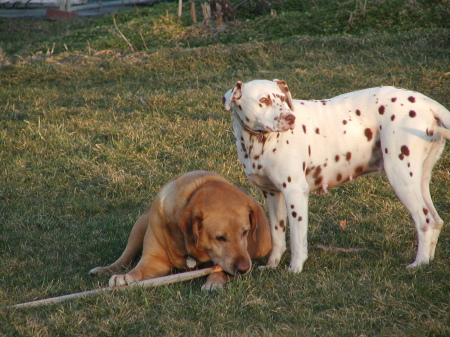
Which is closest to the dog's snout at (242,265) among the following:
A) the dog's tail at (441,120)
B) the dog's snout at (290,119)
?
the dog's snout at (290,119)

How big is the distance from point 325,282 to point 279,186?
0.82 meters

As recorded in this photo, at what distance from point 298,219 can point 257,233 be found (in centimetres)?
58

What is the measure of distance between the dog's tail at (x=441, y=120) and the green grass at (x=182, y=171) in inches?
41.2

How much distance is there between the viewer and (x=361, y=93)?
505 centimetres

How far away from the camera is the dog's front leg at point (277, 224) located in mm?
5160

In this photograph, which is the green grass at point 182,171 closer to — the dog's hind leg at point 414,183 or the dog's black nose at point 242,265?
the dog's black nose at point 242,265

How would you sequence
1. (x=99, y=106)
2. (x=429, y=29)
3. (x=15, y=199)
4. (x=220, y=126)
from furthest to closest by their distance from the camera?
(x=429, y=29) → (x=99, y=106) → (x=220, y=126) → (x=15, y=199)

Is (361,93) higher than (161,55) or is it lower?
higher

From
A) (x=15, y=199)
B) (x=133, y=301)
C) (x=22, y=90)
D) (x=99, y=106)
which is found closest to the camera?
(x=133, y=301)

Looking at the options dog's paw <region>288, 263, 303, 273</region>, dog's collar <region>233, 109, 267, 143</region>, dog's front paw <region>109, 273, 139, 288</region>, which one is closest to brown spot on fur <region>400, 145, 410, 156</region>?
dog's collar <region>233, 109, 267, 143</region>

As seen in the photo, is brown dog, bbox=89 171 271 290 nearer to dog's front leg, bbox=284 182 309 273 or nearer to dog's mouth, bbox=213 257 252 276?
dog's mouth, bbox=213 257 252 276

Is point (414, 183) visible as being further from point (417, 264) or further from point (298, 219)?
point (298, 219)

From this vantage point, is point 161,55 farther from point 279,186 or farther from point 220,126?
point 279,186

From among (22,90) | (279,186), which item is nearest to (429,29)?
(22,90)
